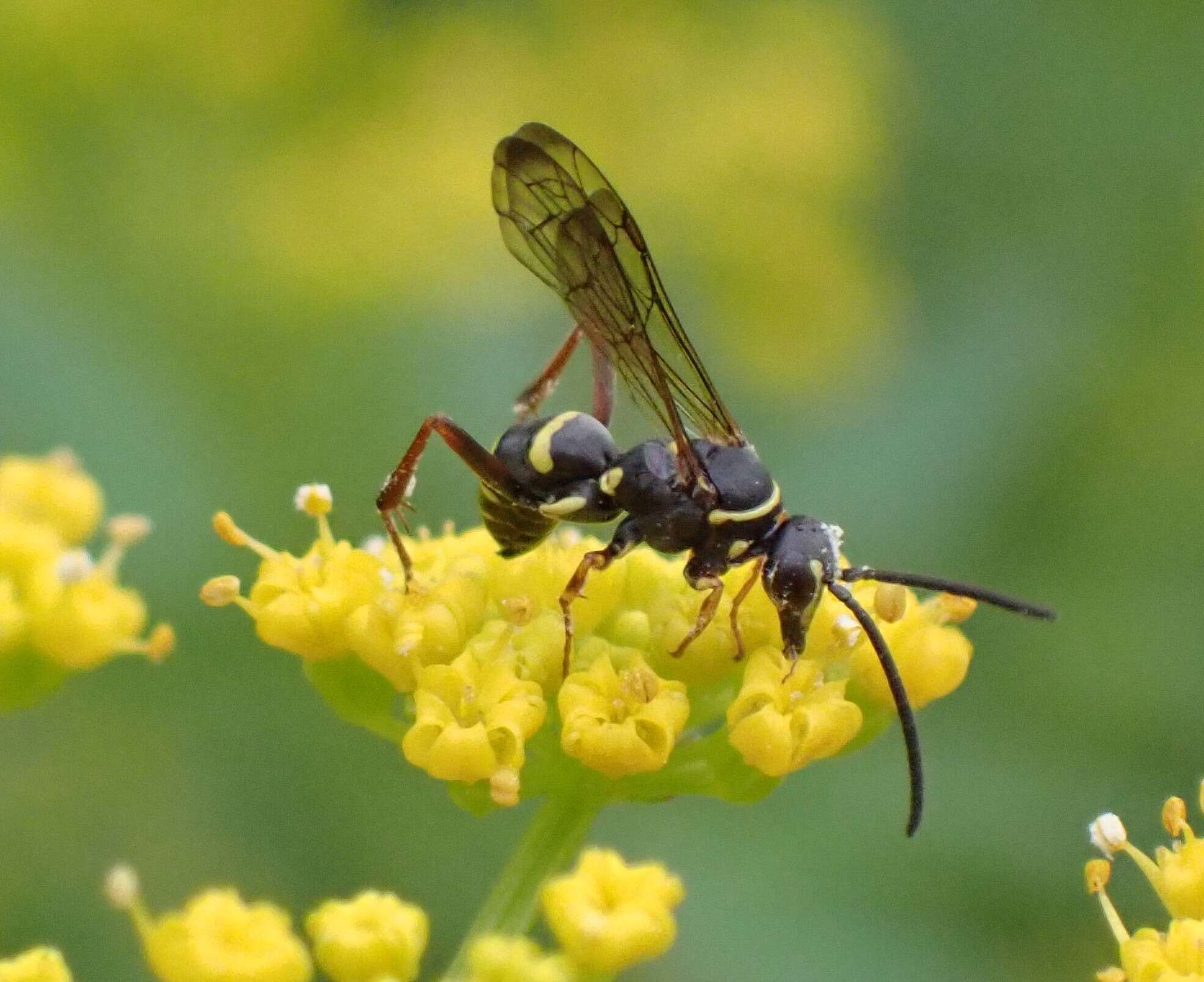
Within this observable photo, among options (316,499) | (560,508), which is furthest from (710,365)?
(316,499)

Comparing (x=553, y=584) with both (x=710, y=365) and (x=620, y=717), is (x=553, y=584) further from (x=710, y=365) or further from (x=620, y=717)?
(x=710, y=365)

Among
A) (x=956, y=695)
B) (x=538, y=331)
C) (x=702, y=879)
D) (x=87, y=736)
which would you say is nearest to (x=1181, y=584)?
(x=956, y=695)

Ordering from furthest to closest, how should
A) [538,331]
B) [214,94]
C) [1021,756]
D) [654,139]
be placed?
[654,139] < [214,94] < [538,331] < [1021,756]

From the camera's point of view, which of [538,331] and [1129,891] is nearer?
[1129,891]

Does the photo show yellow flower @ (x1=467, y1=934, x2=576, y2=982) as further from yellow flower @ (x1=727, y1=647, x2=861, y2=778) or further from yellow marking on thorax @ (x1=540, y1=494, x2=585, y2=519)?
yellow marking on thorax @ (x1=540, y1=494, x2=585, y2=519)

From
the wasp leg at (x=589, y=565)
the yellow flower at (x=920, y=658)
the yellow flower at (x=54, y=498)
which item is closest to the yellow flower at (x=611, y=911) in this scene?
the wasp leg at (x=589, y=565)

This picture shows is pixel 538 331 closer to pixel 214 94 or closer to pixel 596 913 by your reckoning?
pixel 214 94
